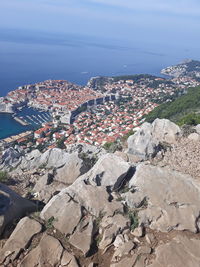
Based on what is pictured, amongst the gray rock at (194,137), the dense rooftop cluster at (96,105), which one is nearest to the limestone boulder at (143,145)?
the gray rock at (194,137)

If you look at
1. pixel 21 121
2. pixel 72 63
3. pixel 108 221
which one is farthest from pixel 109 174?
pixel 72 63

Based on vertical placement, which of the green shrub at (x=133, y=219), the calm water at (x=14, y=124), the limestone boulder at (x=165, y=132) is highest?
the limestone boulder at (x=165, y=132)

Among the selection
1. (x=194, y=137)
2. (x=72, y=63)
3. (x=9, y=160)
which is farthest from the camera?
(x=72, y=63)

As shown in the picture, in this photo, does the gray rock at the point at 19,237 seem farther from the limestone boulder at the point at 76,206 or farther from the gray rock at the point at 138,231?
the gray rock at the point at 138,231

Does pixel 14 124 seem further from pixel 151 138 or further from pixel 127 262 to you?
pixel 127 262

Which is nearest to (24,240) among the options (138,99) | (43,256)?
(43,256)

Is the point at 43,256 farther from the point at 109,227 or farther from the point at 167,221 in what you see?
the point at 167,221

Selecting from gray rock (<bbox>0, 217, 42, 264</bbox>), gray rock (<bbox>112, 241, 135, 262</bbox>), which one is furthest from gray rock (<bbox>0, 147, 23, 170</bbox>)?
gray rock (<bbox>112, 241, 135, 262</bbox>)

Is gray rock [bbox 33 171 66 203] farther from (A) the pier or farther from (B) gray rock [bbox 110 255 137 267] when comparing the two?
(A) the pier

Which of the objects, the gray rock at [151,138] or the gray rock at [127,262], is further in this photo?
the gray rock at [151,138]
